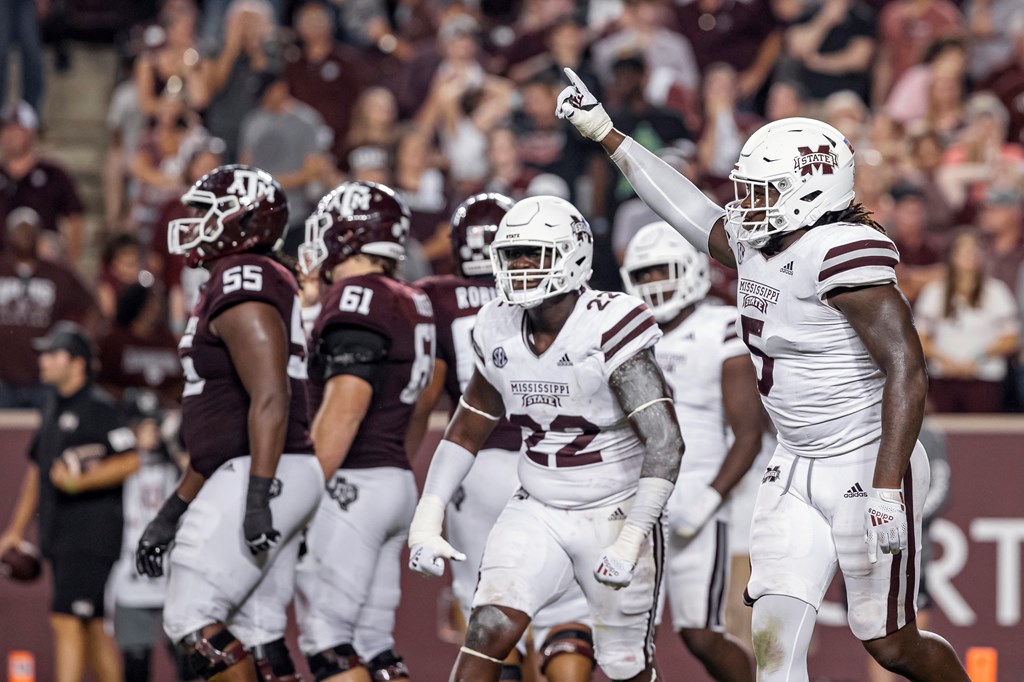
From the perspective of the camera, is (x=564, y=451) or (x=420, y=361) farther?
(x=420, y=361)

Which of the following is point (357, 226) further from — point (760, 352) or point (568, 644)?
point (760, 352)

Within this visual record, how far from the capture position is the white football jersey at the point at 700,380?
7.09 metres

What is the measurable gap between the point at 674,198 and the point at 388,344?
1.33 m

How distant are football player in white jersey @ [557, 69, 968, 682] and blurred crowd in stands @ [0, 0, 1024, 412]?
3695mm

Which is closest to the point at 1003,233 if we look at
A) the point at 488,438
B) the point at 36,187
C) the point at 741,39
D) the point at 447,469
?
the point at 741,39

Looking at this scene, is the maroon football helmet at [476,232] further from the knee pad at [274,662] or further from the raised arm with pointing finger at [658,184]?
the knee pad at [274,662]

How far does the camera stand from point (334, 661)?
21.2ft

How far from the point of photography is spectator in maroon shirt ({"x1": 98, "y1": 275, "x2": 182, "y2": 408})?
1030cm

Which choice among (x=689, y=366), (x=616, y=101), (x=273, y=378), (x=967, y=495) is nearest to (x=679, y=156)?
(x=616, y=101)

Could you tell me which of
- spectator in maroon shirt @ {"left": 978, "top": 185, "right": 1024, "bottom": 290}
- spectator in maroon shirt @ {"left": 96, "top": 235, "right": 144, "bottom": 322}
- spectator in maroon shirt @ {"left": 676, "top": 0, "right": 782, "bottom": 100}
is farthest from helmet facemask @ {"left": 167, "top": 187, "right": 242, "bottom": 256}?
spectator in maroon shirt @ {"left": 676, "top": 0, "right": 782, "bottom": 100}

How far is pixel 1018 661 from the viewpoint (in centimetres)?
915

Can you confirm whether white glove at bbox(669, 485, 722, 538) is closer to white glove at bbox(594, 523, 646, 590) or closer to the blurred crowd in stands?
white glove at bbox(594, 523, 646, 590)

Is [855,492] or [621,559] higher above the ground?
[855,492]

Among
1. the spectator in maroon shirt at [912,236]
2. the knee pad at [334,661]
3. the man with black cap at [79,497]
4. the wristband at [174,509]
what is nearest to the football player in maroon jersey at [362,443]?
the knee pad at [334,661]
